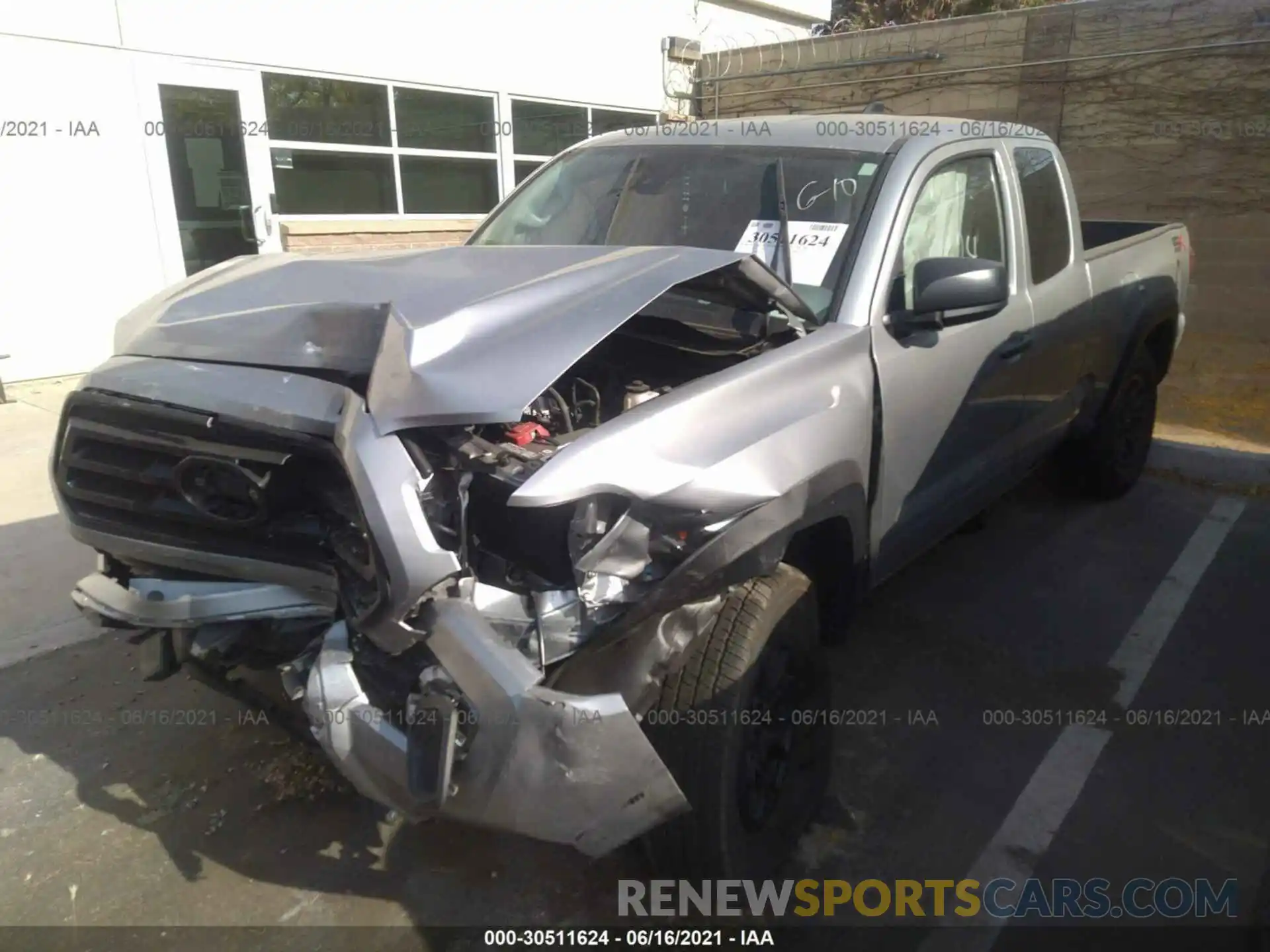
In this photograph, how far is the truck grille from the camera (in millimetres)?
2002

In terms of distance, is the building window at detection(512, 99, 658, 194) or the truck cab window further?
the building window at detection(512, 99, 658, 194)

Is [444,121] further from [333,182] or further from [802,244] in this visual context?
[802,244]

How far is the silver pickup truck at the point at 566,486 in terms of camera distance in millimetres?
1822

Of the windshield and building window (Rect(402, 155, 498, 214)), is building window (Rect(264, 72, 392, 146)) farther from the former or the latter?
the windshield

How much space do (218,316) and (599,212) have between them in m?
1.55

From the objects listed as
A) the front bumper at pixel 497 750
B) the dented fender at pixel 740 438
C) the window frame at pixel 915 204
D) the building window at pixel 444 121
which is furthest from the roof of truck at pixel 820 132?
the building window at pixel 444 121

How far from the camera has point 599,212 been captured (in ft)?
11.3

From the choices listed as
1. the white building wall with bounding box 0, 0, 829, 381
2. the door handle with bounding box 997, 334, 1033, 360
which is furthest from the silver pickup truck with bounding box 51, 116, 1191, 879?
the white building wall with bounding box 0, 0, 829, 381

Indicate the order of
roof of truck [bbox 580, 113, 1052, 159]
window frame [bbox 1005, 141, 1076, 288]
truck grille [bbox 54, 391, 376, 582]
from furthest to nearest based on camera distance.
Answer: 1. window frame [bbox 1005, 141, 1076, 288]
2. roof of truck [bbox 580, 113, 1052, 159]
3. truck grille [bbox 54, 391, 376, 582]

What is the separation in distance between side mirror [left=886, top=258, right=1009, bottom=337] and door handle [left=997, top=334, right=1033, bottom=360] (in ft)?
1.86

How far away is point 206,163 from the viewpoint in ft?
25.3

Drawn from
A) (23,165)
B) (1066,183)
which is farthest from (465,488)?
(23,165)

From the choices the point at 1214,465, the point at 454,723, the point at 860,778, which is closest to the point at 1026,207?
the point at 860,778

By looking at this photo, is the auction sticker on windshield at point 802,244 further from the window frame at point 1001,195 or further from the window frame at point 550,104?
the window frame at point 550,104
